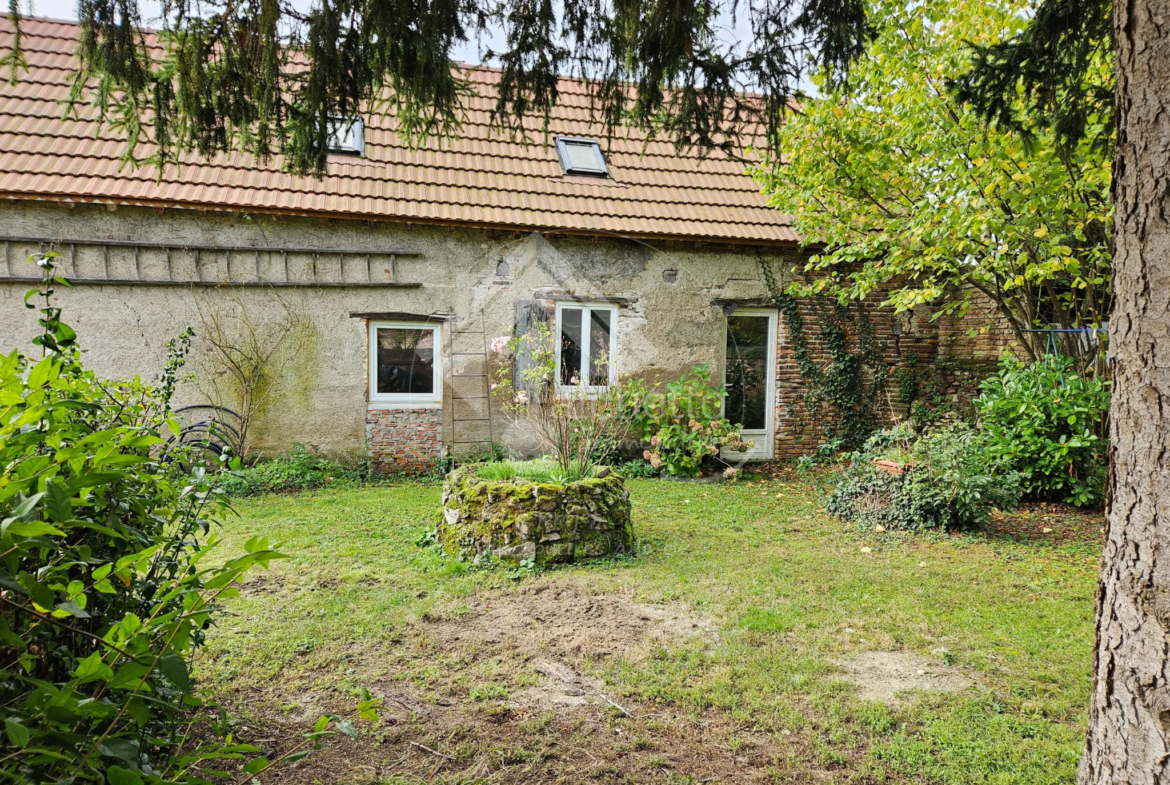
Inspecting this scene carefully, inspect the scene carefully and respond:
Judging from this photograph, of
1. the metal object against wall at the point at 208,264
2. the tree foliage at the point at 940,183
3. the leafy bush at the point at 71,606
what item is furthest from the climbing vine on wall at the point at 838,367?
the leafy bush at the point at 71,606

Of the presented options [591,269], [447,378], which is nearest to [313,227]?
[447,378]

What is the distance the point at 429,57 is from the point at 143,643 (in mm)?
3096

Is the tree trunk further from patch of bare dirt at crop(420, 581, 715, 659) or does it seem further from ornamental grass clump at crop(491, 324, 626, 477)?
ornamental grass clump at crop(491, 324, 626, 477)

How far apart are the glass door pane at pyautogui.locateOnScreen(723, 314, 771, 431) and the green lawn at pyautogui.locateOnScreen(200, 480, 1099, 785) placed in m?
3.97

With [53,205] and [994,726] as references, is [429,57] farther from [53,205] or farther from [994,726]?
[53,205]

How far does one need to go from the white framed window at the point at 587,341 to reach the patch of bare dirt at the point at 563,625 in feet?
16.9

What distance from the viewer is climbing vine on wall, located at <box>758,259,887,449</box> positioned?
9.99 metres

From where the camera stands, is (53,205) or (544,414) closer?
(544,414)

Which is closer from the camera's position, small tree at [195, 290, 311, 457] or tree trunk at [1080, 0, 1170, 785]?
tree trunk at [1080, 0, 1170, 785]

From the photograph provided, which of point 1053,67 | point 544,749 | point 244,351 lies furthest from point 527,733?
point 244,351

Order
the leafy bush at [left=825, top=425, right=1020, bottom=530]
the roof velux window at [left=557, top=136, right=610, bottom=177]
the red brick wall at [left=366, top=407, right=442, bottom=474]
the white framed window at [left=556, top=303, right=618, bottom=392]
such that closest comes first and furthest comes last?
the leafy bush at [left=825, top=425, right=1020, bottom=530] < the red brick wall at [left=366, top=407, right=442, bottom=474] < the white framed window at [left=556, top=303, right=618, bottom=392] < the roof velux window at [left=557, top=136, right=610, bottom=177]

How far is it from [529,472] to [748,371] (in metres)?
5.42

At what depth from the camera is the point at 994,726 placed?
2863 mm

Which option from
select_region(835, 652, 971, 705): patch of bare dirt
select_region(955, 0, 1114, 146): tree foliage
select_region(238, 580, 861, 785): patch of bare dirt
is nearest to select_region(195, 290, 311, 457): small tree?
select_region(238, 580, 861, 785): patch of bare dirt
